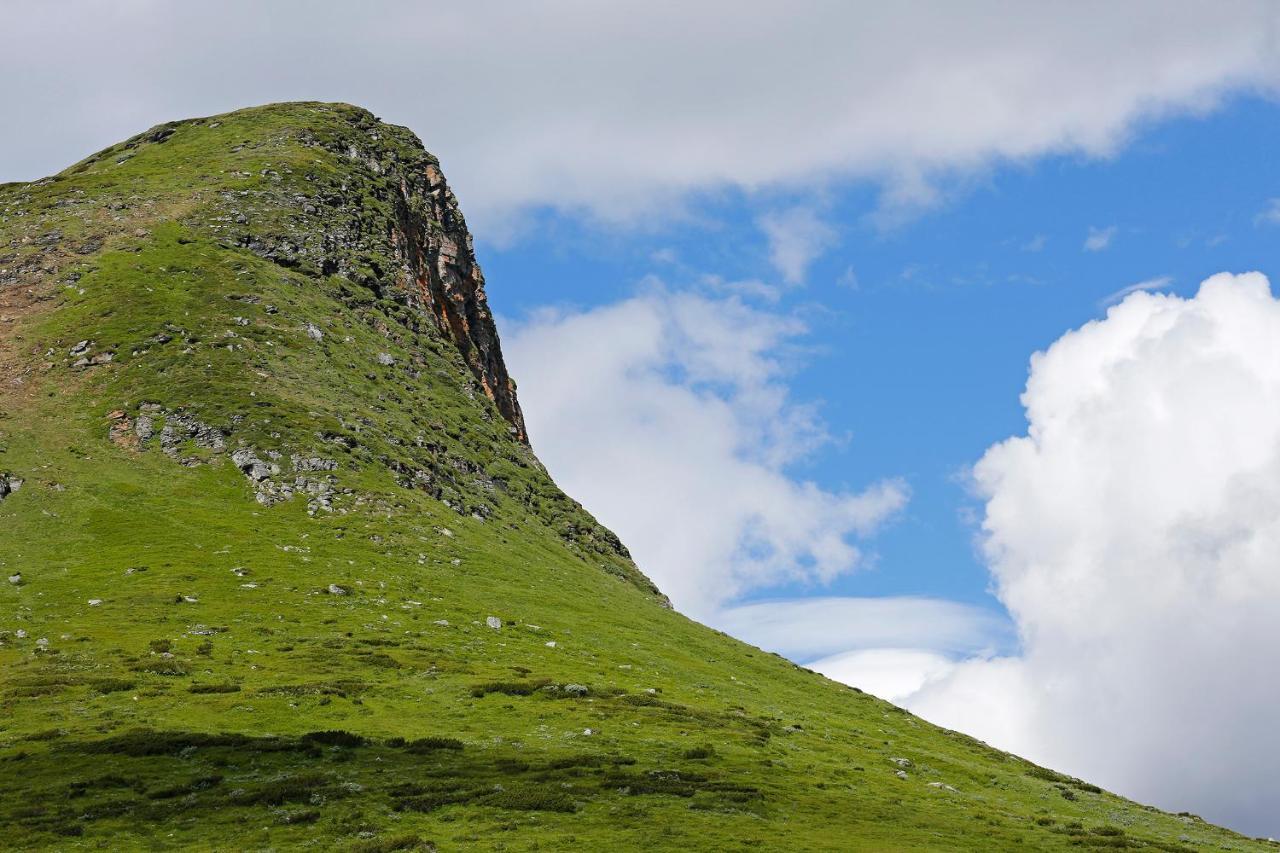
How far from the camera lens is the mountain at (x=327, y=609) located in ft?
155

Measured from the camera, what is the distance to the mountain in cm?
4725

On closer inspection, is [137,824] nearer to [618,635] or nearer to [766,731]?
[766,731]

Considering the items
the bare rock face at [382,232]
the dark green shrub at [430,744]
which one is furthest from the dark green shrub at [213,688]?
the bare rock face at [382,232]

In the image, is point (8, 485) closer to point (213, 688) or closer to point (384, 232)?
point (213, 688)

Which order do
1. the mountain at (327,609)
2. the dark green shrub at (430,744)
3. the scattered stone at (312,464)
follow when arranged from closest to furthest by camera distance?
1. the mountain at (327,609)
2. the dark green shrub at (430,744)
3. the scattered stone at (312,464)

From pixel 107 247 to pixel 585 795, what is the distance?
119m

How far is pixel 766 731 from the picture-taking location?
71188 millimetres

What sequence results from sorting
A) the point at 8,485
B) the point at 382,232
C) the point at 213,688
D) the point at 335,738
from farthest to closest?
the point at 382,232 < the point at 8,485 < the point at 213,688 < the point at 335,738

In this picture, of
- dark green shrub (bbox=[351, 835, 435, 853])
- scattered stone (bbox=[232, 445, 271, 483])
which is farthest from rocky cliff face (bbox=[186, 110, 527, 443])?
dark green shrub (bbox=[351, 835, 435, 853])

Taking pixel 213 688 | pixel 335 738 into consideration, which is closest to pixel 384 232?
pixel 213 688

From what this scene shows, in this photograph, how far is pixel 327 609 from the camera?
3233 inches

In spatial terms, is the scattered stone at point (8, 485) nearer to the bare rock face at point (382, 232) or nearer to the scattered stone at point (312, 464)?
the scattered stone at point (312, 464)

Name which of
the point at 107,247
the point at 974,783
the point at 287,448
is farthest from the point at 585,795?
the point at 107,247

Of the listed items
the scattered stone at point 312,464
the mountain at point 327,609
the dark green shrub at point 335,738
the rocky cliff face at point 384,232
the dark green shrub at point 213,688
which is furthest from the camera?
the rocky cliff face at point 384,232
